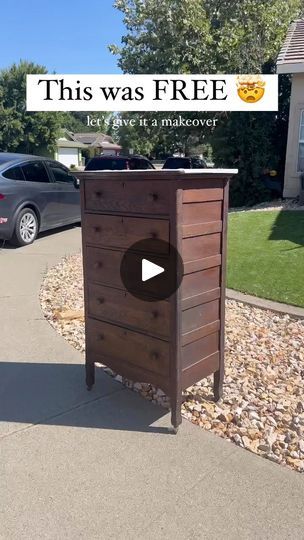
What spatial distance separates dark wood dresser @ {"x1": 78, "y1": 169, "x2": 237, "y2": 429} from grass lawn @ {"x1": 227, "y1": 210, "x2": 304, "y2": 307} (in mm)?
2539

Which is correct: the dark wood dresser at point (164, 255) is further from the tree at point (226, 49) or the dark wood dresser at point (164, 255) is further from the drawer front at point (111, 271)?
the tree at point (226, 49)

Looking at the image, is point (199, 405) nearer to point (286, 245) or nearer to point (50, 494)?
point (50, 494)

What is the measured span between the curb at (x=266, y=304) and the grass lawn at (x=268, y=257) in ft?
0.32

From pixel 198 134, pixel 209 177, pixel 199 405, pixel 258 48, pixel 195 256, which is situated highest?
pixel 258 48

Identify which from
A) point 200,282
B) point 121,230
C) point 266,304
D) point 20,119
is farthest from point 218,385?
point 20,119

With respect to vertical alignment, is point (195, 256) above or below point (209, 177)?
below

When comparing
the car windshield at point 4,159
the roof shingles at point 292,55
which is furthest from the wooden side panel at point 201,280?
the roof shingles at point 292,55

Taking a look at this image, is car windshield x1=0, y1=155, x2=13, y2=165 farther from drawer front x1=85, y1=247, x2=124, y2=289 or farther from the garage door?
the garage door

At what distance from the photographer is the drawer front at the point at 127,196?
2.53m

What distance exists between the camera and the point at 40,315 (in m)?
4.80

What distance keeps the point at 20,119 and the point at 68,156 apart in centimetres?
1518

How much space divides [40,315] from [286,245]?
4254mm

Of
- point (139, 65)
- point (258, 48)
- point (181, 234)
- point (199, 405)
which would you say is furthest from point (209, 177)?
point (139, 65)

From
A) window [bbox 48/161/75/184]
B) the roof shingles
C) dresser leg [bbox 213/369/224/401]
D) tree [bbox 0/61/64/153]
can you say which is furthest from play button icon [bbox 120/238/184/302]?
tree [bbox 0/61/64/153]
